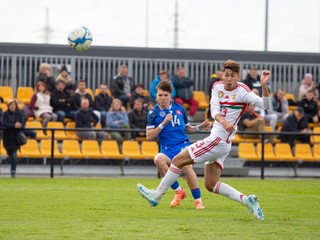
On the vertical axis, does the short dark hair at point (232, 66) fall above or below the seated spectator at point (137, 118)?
above

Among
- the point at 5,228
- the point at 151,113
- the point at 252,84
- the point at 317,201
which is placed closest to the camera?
the point at 5,228

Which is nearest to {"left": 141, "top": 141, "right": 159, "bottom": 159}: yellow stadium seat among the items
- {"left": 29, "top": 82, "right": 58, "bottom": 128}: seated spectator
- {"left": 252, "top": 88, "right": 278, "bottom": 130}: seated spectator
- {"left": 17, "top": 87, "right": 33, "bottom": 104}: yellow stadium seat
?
{"left": 29, "top": 82, "right": 58, "bottom": 128}: seated spectator

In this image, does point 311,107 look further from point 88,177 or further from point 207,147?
point 207,147

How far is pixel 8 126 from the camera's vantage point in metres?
22.0

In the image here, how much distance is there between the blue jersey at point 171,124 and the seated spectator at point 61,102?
1189 cm

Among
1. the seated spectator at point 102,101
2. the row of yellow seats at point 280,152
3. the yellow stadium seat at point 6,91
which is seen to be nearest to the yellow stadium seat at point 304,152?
the row of yellow seats at point 280,152

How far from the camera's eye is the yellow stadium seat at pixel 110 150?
904 inches

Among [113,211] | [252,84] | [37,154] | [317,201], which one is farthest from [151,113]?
[252,84]

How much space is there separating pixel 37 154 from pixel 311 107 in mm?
9502

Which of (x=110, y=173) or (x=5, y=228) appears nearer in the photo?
(x=5, y=228)

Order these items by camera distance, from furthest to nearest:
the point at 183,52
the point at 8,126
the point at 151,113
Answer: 1. the point at 183,52
2. the point at 8,126
3. the point at 151,113

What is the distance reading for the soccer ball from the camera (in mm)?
17844

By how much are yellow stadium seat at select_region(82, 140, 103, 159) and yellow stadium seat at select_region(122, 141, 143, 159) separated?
2.21 ft

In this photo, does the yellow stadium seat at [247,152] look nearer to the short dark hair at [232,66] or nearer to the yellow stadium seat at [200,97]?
the yellow stadium seat at [200,97]
